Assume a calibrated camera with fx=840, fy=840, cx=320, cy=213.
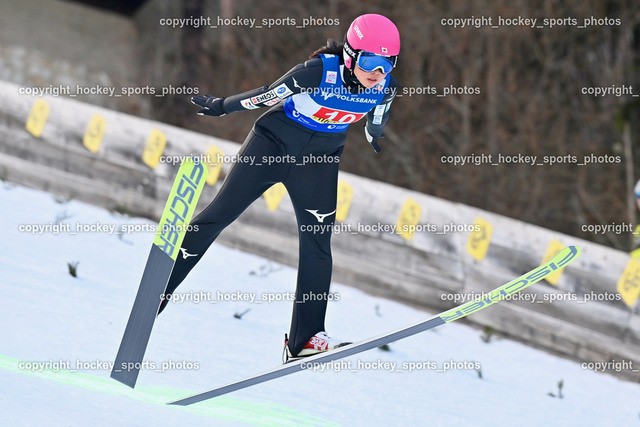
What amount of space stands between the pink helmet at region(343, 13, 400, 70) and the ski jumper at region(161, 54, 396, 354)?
0.29 feet

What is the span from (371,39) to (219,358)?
1.95m

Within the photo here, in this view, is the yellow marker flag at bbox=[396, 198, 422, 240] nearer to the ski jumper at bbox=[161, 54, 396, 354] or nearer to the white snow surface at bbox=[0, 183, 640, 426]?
the white snow surface at bbox=[0, 183, 640, 426]

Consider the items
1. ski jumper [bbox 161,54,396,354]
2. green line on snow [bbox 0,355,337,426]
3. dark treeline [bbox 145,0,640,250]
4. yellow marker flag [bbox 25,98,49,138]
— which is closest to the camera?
green line on snow [bbox 0,355,337,426]

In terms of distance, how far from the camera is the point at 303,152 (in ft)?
13.1

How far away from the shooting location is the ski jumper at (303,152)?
3.85 m

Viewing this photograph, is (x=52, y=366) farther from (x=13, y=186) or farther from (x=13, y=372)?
(x=13, y=186)

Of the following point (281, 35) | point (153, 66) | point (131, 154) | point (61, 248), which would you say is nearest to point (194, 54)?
point (153, 66)

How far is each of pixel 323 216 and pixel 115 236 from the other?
10.1 feet

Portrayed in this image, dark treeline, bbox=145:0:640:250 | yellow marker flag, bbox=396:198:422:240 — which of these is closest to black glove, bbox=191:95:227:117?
yellow marker flag, bbox=396:198:422:240

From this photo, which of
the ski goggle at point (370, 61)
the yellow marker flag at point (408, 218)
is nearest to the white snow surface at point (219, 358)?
the yellow marker flag at point (408, 218)

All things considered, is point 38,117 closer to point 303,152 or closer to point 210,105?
point 210,105

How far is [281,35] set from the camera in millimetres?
17656

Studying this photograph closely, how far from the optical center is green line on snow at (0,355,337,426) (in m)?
3.49

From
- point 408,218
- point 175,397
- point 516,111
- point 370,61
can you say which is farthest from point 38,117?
point 516,111
